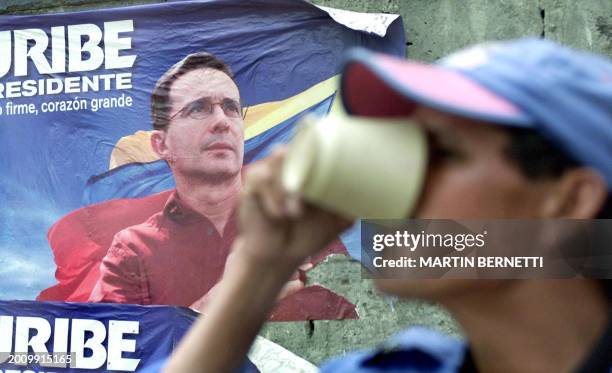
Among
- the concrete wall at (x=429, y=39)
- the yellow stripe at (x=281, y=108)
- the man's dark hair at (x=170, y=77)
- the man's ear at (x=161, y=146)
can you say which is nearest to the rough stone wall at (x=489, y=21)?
the concrete wall at (x=429, y=39)

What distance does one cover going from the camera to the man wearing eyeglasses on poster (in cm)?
523

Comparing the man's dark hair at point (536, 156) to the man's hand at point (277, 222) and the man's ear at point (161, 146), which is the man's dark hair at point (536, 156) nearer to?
the man's hand at point (277, 222)

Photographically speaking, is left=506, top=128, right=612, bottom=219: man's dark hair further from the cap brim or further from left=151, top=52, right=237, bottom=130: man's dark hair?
left=151, top=52, right=237, bottom=130: man's dark hair

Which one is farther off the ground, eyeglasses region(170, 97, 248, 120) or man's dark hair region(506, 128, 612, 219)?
man's dark hair region(506, 128, 612, 219)

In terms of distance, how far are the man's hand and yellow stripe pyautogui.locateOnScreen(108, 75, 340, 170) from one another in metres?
4.11

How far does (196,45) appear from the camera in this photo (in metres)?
5.39

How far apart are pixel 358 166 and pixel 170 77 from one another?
4507 mm

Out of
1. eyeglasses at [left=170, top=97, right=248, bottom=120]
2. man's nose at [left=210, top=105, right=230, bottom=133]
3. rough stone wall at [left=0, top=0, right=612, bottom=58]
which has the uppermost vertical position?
rough stone wall at [left=0, top=0, right=612, bottom=58]

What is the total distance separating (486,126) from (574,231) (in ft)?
0.53

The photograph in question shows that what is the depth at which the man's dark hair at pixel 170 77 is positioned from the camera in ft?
17.5

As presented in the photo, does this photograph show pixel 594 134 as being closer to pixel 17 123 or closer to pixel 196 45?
pixel 196 45

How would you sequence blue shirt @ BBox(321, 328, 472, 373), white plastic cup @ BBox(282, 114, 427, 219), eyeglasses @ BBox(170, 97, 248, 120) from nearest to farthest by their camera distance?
white plastic cup @ BBox(282, 114, 427, 219), blue shirt @ BBox(321, 328, 472, 373), eyeglasses @ BBox(170, 97, 248, 120)

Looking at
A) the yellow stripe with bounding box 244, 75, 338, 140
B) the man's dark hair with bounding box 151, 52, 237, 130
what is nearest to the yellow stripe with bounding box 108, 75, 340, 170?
the yellow stripe with bounding box 244, 75, 338, 140

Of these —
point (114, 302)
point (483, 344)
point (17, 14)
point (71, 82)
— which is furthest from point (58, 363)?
point (483, 344)
